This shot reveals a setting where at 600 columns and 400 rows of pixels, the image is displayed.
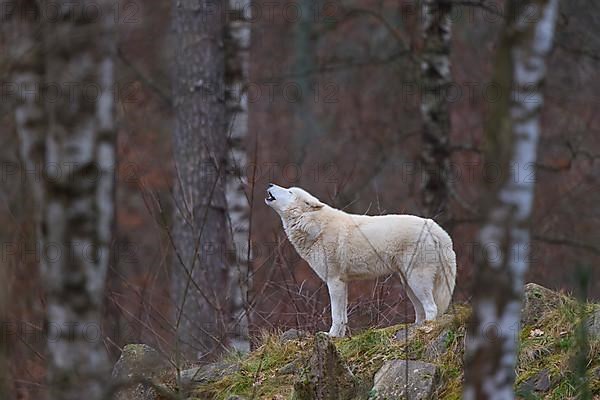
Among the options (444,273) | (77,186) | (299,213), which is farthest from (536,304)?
(77,186)

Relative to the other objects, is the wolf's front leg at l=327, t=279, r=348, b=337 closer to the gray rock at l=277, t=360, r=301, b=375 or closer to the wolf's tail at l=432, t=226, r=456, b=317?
the gray rock at l=277, t=360, r=301, b=375

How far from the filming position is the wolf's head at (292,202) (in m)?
9.52

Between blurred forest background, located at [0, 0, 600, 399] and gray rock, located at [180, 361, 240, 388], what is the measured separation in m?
3.23

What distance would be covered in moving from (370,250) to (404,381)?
147cm

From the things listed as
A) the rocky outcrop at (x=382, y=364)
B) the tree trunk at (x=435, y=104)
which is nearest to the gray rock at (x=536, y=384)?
A: the rocky outcrop at (x=382, y=364)

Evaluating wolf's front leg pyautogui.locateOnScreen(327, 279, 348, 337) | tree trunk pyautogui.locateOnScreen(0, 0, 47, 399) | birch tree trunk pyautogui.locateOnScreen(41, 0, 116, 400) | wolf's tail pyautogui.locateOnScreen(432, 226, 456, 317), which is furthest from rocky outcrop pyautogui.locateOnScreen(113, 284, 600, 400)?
tree trunk pyautogui.locateOnScreen(0, 0, 47, 399)

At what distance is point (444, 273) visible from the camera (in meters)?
8.98

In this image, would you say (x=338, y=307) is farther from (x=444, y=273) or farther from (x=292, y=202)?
(x=292, y=202)

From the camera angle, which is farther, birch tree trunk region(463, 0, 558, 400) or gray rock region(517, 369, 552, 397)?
gray rock region(517, 369, 552, 397)

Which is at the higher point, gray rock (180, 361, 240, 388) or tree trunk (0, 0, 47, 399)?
tree trunk (0, 0, 47, 399)

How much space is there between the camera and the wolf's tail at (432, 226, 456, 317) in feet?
29.2

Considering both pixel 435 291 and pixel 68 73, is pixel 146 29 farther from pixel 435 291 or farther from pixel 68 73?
pixel 68 73

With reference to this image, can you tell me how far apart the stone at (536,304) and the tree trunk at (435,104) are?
23.1 feet

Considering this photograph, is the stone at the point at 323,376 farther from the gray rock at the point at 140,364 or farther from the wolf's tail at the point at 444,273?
the gray rock at the point at 140,364
